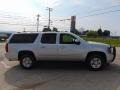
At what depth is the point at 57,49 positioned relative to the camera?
1248cm

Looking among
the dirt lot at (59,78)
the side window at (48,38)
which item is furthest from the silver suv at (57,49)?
the dirt lot at (59,78)

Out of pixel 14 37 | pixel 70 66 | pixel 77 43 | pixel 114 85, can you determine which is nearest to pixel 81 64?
pixel 70 66

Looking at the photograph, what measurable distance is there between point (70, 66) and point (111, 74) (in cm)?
283

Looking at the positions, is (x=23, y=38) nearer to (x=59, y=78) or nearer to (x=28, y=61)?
(x=28, y=61)

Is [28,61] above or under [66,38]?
under

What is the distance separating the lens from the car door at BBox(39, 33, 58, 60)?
12547mm

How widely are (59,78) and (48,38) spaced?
2.83 metres

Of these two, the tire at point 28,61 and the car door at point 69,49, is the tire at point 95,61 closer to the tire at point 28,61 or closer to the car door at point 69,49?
the car door at point 69,49

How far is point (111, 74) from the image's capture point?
37.2 feet

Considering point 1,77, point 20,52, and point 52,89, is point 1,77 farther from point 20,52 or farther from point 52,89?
point 52,89

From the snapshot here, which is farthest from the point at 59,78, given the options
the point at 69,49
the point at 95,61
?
the point at 95,61

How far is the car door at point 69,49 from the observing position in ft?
40.4

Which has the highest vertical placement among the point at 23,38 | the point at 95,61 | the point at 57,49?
the point at 23,38

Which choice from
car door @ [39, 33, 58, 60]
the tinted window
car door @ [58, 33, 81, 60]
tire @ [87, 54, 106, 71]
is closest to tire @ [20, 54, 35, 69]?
car door @ [39, 33, 58, 60]
